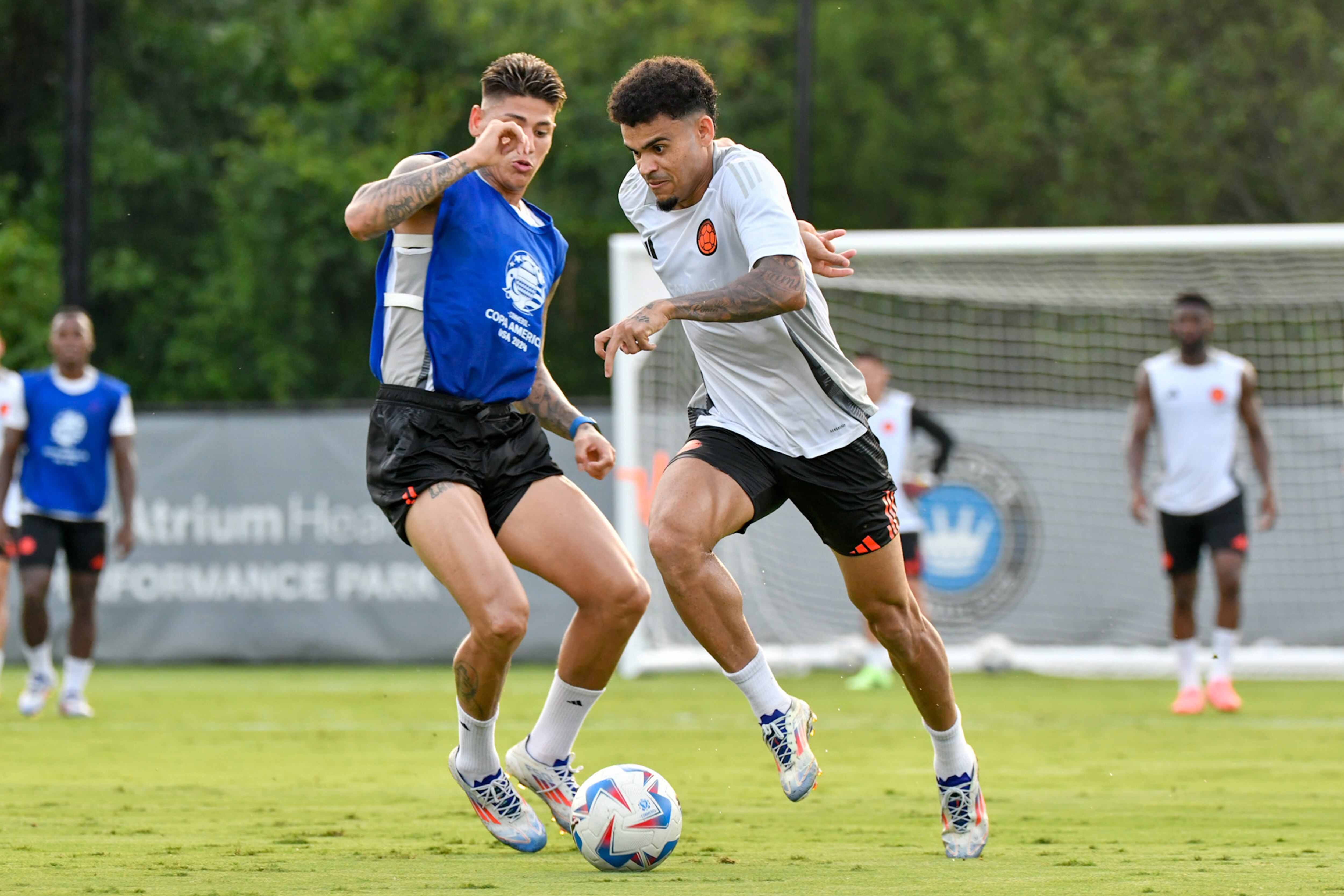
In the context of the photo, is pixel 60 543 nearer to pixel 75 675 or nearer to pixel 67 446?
pixel 67 446

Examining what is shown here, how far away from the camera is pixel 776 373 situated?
5.48 m

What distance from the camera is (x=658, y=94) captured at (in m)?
5.23

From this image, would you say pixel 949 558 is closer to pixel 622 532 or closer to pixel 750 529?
pixel 750 529

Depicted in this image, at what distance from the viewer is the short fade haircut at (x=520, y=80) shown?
5398 millimetres

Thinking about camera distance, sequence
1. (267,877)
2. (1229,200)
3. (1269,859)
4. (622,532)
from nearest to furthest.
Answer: (267,877) → (1269,859) → (622,532) → (1229,200)

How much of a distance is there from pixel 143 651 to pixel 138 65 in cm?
1487

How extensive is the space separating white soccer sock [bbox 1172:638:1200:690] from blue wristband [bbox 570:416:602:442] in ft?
21.0

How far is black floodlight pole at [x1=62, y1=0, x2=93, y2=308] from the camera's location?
15.4m

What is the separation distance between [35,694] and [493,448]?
6344mm

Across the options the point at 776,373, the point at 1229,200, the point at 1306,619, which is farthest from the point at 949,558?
the point at 1229,200

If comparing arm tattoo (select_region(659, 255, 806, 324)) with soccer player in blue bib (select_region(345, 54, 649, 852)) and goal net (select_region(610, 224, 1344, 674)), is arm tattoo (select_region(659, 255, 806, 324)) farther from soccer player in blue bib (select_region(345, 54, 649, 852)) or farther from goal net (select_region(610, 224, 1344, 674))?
goal net (select_region(610, 224, 1344, 674))

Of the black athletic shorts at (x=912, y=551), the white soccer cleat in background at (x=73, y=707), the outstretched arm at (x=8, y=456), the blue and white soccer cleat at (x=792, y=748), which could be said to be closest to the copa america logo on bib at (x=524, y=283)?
the blue and white soccer cleat at (x=792, y=748)

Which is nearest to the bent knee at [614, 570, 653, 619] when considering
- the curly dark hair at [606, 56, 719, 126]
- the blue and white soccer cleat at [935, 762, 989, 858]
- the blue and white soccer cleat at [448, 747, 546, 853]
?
the blue and white soccer cleat at [448, 747, 546, 853]

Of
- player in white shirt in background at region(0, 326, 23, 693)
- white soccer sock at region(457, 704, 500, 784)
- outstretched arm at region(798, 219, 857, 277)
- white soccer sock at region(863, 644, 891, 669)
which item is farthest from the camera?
white soccer sock at region(863, 644, 891, 669)
